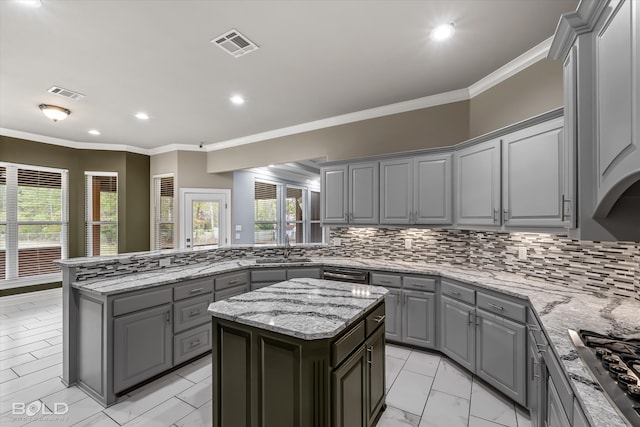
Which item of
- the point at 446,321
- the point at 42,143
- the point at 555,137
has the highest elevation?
the point at 42,143

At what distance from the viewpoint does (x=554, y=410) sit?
1355 mm

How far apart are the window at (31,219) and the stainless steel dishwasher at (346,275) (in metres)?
5.69

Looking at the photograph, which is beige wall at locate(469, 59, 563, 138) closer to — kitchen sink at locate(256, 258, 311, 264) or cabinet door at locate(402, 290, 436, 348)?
cabinet door at locate(402, 290, 436, 348)

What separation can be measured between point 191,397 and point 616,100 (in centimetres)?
334

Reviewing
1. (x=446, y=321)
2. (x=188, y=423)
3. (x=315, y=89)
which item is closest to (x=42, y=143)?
(x=315, y=89)

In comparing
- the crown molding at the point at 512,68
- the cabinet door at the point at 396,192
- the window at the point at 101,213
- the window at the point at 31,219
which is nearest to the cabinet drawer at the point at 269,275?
the cabinet door at the point at 396,192

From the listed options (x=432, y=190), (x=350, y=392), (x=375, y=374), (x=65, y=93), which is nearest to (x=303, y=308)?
(x=350, y=392)

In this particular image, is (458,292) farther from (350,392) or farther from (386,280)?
(350,392)

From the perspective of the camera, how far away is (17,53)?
2668 millimetres

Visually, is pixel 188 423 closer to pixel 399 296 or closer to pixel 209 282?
pixel 209 282

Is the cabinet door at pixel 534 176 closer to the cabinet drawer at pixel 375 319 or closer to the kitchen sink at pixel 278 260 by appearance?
the cabinet drawer at pixel 375 319

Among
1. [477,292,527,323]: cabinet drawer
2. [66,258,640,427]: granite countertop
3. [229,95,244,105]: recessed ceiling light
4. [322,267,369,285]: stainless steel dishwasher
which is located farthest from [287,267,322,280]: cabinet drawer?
[229,95,244,105]: recessed ceiling light

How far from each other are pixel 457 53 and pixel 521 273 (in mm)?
2225

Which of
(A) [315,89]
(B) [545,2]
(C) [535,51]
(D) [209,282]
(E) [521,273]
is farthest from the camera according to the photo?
(A) [315,89]
